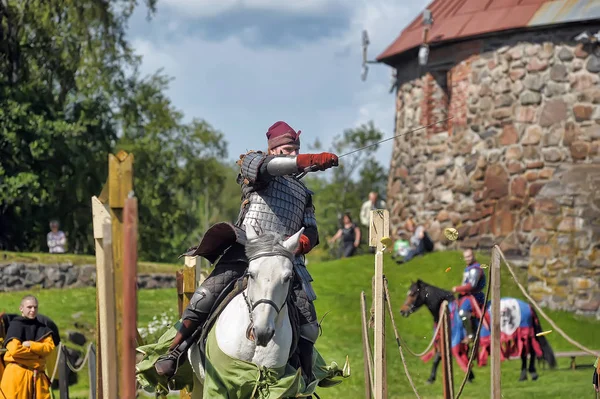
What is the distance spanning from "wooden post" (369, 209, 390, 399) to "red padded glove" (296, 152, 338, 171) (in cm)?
173

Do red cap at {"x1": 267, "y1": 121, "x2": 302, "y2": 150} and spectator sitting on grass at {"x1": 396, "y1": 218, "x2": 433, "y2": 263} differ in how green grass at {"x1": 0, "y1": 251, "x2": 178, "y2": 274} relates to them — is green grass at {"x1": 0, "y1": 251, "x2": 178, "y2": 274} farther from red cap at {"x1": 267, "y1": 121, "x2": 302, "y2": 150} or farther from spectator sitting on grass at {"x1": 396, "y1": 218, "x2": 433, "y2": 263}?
red cap at {"x1": 267, "y1": 121, "x2": 302, "y2": 150}

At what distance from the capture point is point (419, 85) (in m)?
31.0

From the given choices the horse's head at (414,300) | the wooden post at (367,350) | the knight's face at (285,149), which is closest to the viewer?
the knight's face at (285,149)

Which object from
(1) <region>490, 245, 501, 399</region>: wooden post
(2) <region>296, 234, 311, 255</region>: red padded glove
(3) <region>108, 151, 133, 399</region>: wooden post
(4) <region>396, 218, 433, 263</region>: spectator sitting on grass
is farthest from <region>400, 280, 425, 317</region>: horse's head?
(3) <region>108, 151, 133, 399</region>: wooden post

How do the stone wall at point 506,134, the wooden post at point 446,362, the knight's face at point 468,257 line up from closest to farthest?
the wooden post at point 446,362
the knight's face at point 468,257
the stone wall at point 506,134

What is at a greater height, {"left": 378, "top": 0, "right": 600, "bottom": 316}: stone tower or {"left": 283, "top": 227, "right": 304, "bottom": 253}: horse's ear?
{"left": 378, "top": 0, "right": 600, "bottom": 316}: stone tower

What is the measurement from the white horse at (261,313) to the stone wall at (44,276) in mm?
16981

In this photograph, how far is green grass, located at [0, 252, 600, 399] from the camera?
17391 mm

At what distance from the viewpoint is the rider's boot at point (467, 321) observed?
1888 cm

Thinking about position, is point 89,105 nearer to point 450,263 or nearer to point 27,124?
point 27,124

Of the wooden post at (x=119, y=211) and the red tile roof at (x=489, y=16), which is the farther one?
the red tile roof at (x=489, y=16)

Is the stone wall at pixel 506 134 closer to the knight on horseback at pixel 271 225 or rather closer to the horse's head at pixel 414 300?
the horse's head at pixel 414 300

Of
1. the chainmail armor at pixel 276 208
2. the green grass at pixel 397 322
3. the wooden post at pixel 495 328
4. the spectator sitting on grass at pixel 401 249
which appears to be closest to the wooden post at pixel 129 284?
the chainmail armor at pixel 276 208

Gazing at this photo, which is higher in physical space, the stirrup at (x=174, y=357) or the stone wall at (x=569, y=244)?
the stone wall at (x=569, y=244)
